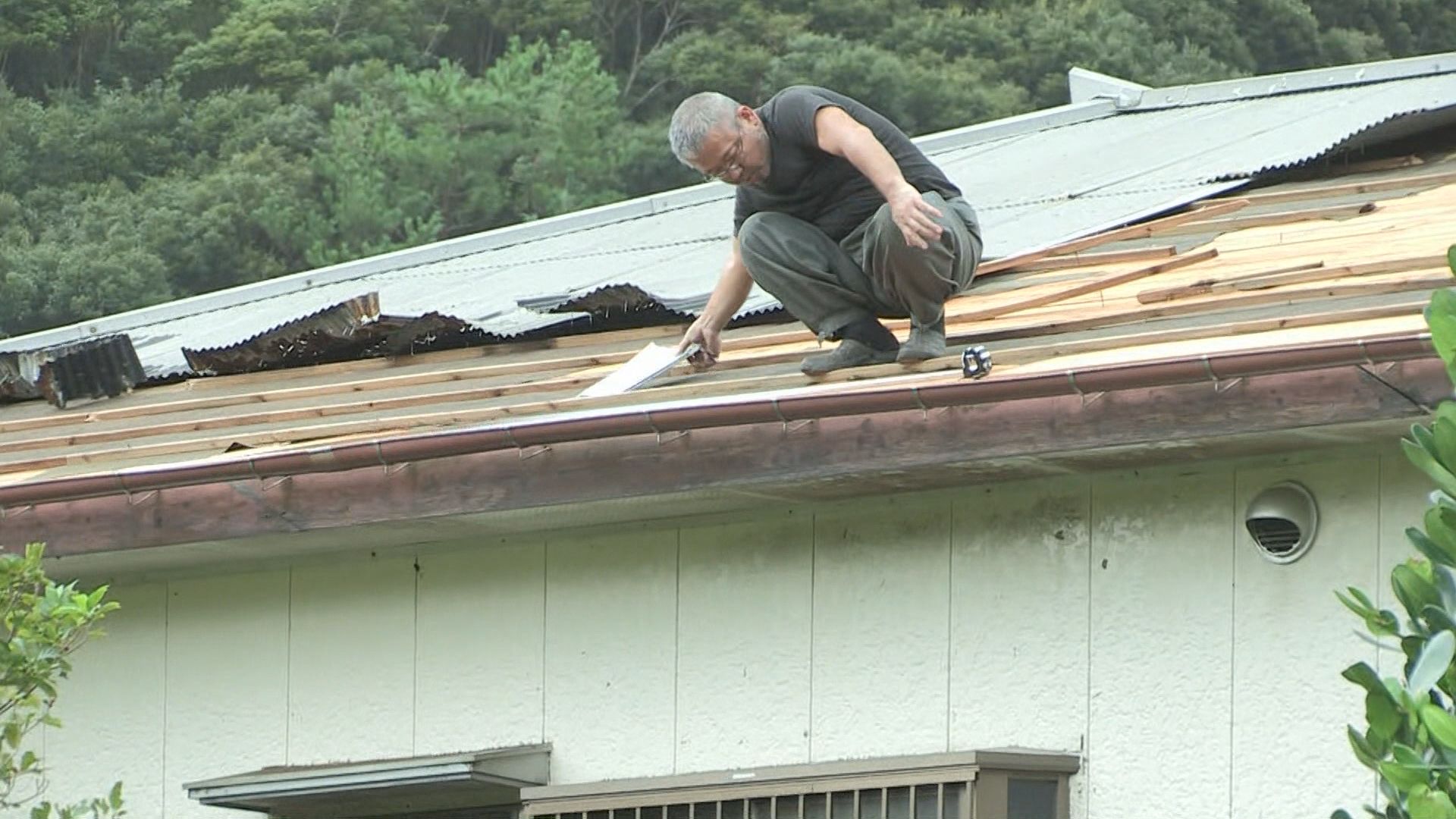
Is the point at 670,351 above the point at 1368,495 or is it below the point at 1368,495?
above

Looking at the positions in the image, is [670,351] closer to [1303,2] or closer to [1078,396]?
[1078,396]

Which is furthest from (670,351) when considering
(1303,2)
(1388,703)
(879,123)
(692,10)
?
(692,10)

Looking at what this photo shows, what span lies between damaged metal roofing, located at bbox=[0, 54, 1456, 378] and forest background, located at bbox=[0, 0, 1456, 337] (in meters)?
25.0

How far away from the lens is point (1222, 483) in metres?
6.78

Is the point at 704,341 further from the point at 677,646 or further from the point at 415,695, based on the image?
the point at 415,695

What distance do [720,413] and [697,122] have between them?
35.9 inches

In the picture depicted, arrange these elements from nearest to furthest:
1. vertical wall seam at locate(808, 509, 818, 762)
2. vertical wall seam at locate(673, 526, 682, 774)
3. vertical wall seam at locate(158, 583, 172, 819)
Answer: vertical wall seam at locate(808, 509, 818, 762) → vertical wall seam at locate(673, 526, 682, 774) → vertical wall seam at locate(158, 583, 172, 819)

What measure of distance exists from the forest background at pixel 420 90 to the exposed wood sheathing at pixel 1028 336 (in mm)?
29114

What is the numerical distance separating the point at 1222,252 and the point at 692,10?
40.4 m

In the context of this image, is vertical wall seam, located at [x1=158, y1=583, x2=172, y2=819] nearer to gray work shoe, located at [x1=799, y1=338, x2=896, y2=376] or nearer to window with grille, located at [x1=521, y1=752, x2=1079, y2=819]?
window with grille, located at [x1=521, y1=752, x2=1079, y2=819]

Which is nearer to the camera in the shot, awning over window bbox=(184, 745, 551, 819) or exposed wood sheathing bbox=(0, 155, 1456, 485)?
exposed wood sheathing bbox=(0, 155, 1456, 485)

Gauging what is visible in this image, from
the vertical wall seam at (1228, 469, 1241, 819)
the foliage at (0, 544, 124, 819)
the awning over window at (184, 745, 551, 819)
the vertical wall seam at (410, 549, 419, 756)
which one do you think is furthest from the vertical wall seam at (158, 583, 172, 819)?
the vertical wall seam at (1228, 469, 1241, 819)

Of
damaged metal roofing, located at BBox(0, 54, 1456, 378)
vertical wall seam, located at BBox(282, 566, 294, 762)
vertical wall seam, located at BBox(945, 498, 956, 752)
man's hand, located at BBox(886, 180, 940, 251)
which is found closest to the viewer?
vertical wall seam, located at BBox(945, 498, 956, 752)

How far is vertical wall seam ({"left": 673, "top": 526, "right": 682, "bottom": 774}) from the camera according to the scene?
7.52 meters
